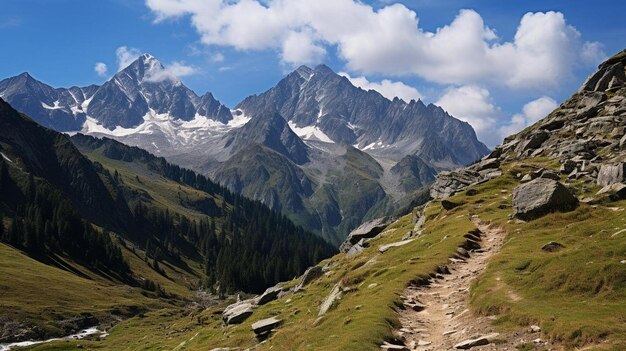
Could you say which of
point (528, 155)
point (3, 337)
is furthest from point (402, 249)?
point (3, 337)

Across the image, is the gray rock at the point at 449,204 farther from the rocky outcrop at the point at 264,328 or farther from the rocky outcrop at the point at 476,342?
the rocky outcrop at the point at 476,342

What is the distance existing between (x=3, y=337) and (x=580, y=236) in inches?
4556

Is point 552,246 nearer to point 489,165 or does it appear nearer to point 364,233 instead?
point 489,165

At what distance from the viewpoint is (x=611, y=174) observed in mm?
55125

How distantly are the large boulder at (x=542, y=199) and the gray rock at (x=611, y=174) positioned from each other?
713cm

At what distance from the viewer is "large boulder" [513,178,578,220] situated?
50.3 meters

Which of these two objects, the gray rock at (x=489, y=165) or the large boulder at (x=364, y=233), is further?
the large boulder at (x=364, y=233)

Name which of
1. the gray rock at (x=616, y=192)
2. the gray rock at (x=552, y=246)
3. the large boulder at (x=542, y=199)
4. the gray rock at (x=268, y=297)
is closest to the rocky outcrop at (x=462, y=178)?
the large boulder at (x=542, y=199)

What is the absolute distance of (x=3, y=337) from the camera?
109m

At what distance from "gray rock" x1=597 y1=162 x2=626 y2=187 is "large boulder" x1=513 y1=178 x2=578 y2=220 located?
23.4 ft

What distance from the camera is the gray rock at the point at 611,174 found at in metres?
53.3

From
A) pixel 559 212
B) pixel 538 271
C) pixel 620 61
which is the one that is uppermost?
pixel 620 61

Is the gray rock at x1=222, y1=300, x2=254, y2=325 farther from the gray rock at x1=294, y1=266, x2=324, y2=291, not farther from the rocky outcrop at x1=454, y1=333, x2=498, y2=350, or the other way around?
the rocky outcrop at x1=454, y1=333, x2=498, y2=350

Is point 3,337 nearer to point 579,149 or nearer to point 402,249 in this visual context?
point 402,249
